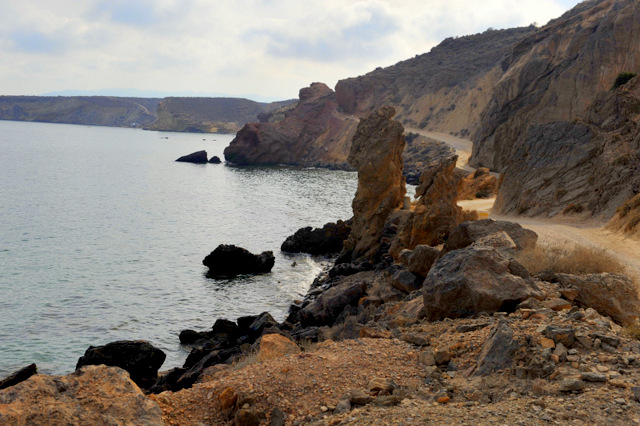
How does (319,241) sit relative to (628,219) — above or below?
below

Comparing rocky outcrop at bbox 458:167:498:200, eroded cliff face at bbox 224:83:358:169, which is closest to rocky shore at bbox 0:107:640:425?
rocky outcrop at bbox 458:167:498:200

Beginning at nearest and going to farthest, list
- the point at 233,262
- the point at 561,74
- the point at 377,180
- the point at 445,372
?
the point at 445,372 → the point at 233,262 → the point at 377,180 → the point at 561,74

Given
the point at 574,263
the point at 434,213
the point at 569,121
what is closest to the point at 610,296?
the point at 574,263

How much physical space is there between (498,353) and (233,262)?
2143 centimetres

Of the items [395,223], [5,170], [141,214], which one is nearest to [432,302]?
[395,223]

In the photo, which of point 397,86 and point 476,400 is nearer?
point 476,400

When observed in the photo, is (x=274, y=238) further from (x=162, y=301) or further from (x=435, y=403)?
(x=435, y=403)

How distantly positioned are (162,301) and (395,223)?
11411 millimetres

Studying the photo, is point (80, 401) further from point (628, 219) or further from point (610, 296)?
point (628, 219)

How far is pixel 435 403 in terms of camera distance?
675 centimetres

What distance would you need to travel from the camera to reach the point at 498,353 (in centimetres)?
753

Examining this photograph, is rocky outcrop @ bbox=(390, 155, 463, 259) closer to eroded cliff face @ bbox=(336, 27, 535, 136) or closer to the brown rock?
the brown rock

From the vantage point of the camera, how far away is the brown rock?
1076cm

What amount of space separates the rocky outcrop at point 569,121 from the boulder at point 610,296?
1284 cm
